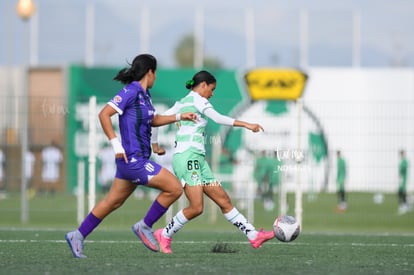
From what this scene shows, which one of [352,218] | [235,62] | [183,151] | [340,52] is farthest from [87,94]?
[183,151]

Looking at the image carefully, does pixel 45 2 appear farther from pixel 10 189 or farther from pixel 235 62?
pixel 10 189

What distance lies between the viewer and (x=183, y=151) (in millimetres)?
12805

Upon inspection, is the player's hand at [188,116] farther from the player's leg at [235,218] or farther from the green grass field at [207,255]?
the green grass field at [207,255]

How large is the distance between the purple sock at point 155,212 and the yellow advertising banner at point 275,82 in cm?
2566

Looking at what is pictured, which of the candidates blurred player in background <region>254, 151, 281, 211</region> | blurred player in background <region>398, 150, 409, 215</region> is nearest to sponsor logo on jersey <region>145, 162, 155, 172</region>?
blurred player in background <region>254, 151, 281, 211</region>

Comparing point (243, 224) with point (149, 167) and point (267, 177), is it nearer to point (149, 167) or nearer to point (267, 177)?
point (149, 167)

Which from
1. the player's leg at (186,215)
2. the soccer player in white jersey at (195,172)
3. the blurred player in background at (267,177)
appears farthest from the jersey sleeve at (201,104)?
the blurred player in background at (267,177)

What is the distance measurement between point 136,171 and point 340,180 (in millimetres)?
12899

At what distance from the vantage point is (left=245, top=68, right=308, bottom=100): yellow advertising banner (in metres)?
38.5

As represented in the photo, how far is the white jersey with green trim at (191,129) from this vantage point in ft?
41.8

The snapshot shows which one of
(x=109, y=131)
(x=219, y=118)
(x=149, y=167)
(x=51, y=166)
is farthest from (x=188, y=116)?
(x=51, y=166)

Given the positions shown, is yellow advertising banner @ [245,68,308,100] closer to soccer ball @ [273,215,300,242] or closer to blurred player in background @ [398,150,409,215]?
blurred player in background @ [398,150,409,215]

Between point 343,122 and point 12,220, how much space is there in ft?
25.5

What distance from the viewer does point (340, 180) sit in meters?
24.1
